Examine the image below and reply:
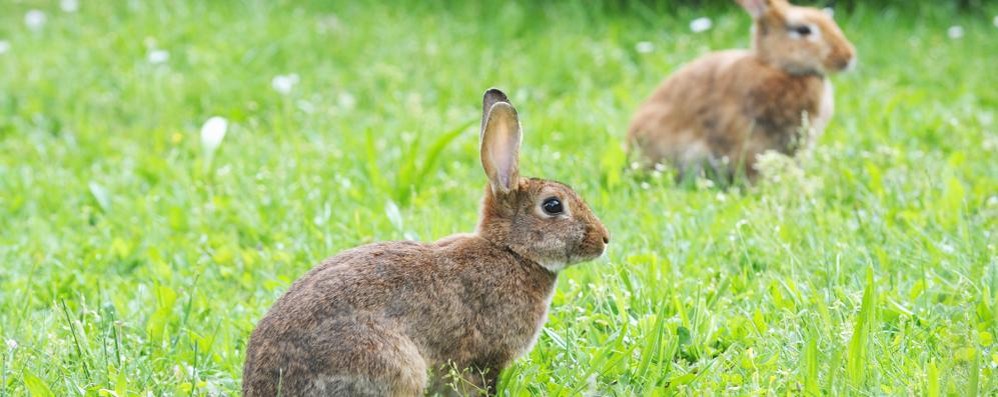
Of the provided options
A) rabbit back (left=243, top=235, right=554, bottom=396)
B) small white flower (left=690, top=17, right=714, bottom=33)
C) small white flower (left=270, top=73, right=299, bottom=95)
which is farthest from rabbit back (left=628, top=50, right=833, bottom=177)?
rabbit back (left=243, top=235, right=554, bottom=396)

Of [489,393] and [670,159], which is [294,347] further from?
[670,159]

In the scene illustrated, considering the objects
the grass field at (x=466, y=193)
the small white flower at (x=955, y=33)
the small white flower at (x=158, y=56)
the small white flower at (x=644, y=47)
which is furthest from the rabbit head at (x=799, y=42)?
the small white flower at (x=158, y=56)

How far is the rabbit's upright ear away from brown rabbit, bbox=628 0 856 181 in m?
2.48

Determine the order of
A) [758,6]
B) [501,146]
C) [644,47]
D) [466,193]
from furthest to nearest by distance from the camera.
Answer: [644,47] < [758,6] < [466,193] < [501,146]

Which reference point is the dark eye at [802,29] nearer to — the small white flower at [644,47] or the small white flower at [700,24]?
the small white flower at [700,24]

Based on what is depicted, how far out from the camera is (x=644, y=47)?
27.3 ft

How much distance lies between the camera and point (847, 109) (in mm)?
7230

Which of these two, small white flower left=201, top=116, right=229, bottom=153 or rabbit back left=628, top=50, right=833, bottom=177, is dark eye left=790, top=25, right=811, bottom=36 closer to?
rabbit back left=628, top=50, right=833, bottom=177

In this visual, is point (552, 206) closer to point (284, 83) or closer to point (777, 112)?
point (777, 112)

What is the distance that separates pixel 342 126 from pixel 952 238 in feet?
11.3

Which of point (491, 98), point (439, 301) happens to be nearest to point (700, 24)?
point (491, 98)

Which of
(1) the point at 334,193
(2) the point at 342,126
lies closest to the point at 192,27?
(2) the point at 342,126

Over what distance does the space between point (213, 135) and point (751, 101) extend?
106 inches

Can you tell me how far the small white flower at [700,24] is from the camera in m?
8.20
